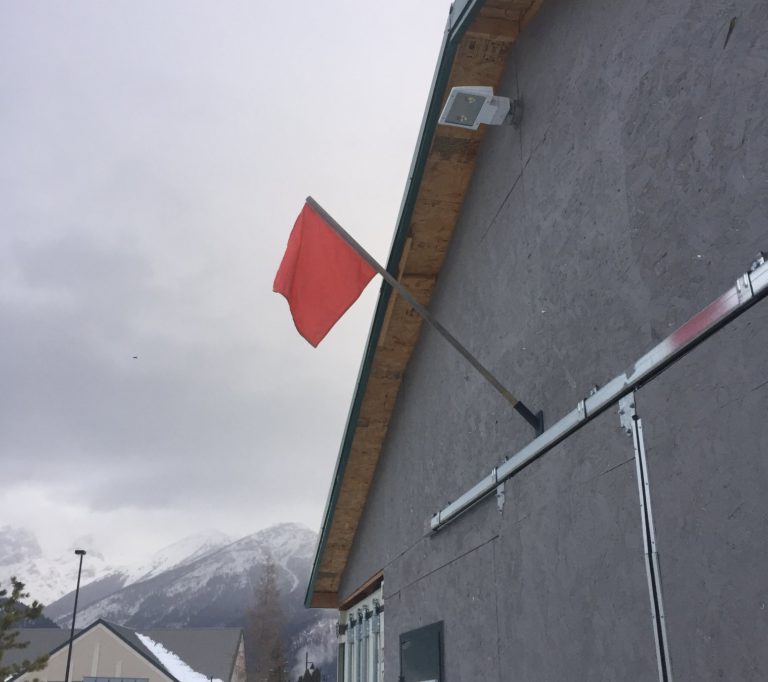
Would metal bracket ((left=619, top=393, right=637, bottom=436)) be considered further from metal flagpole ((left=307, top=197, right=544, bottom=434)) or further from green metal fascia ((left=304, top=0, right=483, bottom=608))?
green metal fascia ((left=304, top=0, right=483, bottom=608))

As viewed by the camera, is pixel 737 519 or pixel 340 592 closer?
pixel 737 519

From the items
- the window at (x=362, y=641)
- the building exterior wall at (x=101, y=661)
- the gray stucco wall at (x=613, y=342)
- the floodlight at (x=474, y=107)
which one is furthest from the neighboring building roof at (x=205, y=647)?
the floodlight at (x=474, y=107)

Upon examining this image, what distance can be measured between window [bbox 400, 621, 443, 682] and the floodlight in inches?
151

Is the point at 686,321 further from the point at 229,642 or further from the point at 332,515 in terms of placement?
the point at 229,642

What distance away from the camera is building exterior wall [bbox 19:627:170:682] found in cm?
4416

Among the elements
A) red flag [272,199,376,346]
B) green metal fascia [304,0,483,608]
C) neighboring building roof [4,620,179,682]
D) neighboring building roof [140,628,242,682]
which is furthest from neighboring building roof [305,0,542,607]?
neighboring building roof [140,628,242,682]

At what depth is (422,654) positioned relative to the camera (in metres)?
6.92

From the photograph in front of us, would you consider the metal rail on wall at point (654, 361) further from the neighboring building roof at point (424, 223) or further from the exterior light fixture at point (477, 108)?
the neighboring building roof at point (424, 223)

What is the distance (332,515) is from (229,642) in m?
52.8

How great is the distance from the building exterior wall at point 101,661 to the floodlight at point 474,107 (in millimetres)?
45269

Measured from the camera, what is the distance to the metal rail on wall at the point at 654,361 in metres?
2.98

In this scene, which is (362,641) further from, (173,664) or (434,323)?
(173,664)

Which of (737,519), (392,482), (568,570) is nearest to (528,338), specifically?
(568,570)

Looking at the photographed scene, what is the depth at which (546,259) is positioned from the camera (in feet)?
15.8
